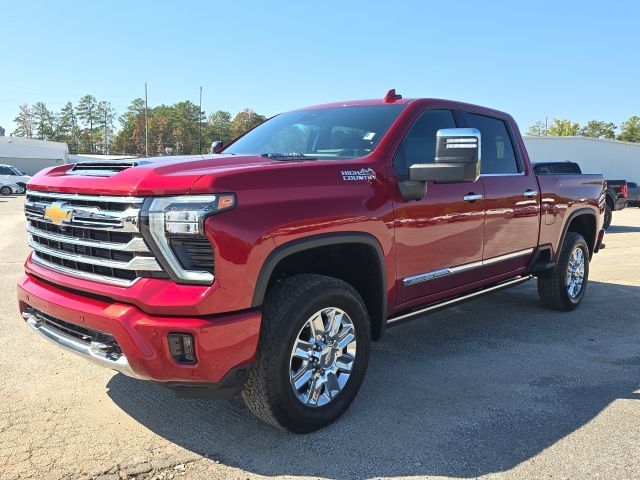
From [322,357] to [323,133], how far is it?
71.5 inches

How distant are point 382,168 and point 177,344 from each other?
1738 millimetres

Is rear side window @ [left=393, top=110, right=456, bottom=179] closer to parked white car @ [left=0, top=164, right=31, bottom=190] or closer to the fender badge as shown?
the fender badge

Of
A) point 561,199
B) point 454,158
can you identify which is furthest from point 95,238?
point 561,199

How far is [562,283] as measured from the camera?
19.9 ft

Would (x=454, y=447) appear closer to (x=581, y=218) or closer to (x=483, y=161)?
(x=483, y=161)

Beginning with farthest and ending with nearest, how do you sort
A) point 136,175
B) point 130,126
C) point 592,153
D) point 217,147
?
point 130,126
point 592,153
point 217,147
point 136,175

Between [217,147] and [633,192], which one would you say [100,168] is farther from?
[633,192]

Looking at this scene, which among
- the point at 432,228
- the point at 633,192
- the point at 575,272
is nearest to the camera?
the point at 432,228

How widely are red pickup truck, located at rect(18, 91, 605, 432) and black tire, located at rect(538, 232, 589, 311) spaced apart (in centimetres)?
178

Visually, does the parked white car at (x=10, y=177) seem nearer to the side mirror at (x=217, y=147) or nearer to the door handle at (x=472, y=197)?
the side mirror at (x=217, y=147)

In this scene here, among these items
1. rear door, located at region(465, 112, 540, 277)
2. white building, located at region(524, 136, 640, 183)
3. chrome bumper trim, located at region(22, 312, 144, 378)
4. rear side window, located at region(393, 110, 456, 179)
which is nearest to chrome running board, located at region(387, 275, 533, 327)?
rear door, located at region(465, 112, 540, 277)

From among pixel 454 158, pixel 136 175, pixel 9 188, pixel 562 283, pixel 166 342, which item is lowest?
pixel 9 188

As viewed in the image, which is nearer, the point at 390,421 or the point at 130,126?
the point at 390,421

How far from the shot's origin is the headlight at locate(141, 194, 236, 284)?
2680 millimetres
